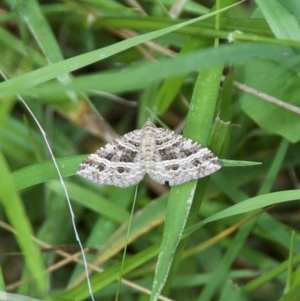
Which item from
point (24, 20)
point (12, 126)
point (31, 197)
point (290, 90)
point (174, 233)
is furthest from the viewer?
point (31, 197)

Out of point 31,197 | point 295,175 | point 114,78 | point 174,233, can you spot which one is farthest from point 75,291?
point 295,175

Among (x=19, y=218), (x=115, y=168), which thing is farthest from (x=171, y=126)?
(x=19, y=218)

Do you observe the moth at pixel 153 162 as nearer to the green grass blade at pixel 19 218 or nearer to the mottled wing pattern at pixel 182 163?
the mottled wing pattern at pixel 182 163

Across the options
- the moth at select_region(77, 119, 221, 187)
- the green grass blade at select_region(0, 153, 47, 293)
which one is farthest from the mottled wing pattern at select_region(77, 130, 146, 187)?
the green grass blade at select_region(0, 153, 47, 293)

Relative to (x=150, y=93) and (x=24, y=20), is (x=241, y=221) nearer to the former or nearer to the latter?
(x=150, y=93)

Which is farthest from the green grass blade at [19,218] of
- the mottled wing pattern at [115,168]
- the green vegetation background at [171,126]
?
the mottled wing pattern at [115,168]

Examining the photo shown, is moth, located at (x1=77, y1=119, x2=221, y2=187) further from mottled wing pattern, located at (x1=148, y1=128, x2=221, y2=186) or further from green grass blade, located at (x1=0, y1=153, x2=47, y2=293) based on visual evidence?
green grass blade, located at (x1=0, y1=153, x2=47, y2=293)

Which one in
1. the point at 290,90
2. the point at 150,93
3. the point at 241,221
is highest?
the point at 150,93
